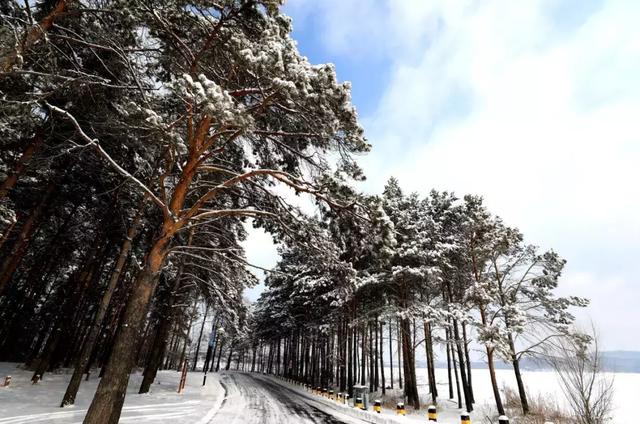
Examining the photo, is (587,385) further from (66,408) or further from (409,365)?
(66,408)

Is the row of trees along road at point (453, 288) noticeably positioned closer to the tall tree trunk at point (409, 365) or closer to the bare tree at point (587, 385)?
the tall tree trunk at point (409, 365)

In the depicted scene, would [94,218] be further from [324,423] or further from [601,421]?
[601,421]

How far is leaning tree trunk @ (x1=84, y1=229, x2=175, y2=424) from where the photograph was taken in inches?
223

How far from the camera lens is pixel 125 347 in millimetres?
6203

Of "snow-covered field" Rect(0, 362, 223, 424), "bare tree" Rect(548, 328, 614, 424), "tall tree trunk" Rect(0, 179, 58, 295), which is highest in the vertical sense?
"tall tree trunk" Rect(0, 179, 58, 295)

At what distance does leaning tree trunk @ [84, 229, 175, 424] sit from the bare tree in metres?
10.3

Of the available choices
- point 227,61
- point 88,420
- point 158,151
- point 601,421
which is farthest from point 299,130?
point 601,421

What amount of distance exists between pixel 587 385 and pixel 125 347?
36.0 ft

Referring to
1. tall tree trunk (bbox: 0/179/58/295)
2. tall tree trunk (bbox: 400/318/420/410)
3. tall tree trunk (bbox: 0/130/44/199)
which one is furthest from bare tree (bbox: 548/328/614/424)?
tall tree trunk (bbox: 0/179/58/295)

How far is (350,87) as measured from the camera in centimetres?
641

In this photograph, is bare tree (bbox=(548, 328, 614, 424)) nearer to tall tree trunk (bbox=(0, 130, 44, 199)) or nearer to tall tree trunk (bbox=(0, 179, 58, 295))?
tall tree trunk (bbox=(0, 130, 44, 199))

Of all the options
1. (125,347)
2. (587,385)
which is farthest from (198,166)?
(587,385)

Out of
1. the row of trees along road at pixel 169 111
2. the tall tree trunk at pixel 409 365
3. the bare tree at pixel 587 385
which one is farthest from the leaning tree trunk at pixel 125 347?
the tall tree trunk at pixel 409 365

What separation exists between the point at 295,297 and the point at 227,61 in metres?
22.4
